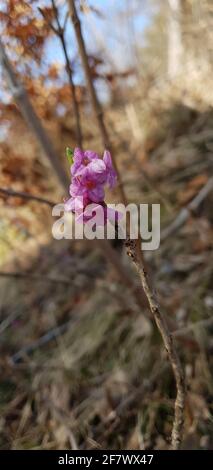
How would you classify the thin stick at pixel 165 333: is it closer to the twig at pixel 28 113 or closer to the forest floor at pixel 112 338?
the forest floor at pixel 112 338

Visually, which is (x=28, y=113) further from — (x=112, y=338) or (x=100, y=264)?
(x=100, y=264)

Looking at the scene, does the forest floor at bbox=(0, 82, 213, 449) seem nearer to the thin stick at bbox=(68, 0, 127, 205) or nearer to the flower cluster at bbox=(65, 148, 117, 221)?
the thin stick at bbox=(68, 0, 127, 205)

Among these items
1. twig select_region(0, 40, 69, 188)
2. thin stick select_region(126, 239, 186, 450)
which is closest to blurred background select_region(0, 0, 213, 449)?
twig select_region(0, 40, 69, 188)

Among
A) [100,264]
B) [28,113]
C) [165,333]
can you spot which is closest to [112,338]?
[100,264]

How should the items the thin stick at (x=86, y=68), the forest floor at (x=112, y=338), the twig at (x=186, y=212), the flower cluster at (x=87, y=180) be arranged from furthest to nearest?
1. the twig at (x=186, y=212)
2. the forest floor at (x=112, y=338)
3. the thin stick at (x=86, y=68)
4. the flower cluster at (x=87, y=180)

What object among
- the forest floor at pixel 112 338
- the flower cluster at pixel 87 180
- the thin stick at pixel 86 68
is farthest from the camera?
the forest floor at pixel 112 338

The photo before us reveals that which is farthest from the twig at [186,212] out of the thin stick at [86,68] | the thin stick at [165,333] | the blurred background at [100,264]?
the thin stick at [165,333]
